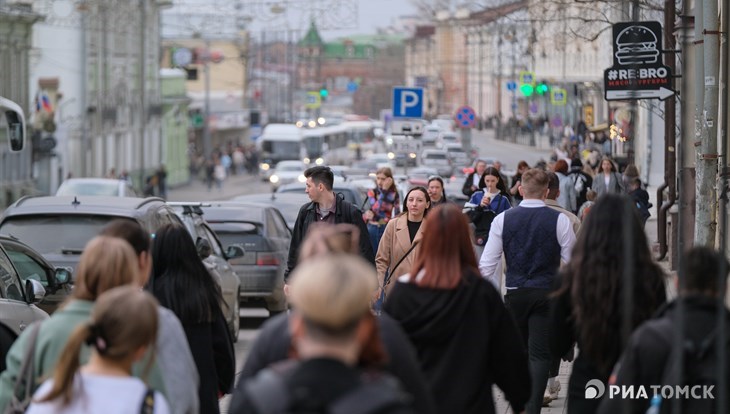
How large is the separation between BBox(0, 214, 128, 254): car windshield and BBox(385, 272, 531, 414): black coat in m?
7.78

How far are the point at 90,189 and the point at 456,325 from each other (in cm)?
2722

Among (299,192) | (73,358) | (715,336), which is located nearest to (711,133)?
(715,336)

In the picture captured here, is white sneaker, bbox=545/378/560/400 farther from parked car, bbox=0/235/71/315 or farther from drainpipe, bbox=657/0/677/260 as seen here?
drainpipe, bbox=657/0/677/260

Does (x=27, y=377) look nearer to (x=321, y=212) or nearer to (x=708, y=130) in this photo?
(x=321, y=212)

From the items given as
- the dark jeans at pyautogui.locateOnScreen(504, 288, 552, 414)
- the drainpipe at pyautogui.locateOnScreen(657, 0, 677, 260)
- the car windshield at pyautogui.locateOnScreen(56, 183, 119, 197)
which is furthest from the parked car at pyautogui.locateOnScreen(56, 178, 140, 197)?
the dark jeans at pyautogui.locateOnScreen(504, 288, 552, 414)

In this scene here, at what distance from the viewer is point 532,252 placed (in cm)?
903

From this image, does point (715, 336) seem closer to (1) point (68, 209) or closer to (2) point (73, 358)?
(2) point (73, 358)

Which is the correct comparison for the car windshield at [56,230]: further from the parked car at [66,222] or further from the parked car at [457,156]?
the parked car at [457,156]

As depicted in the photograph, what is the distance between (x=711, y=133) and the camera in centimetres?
1293

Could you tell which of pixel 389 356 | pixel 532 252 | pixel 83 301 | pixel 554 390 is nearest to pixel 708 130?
pixel 554 390

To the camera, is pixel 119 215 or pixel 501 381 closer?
pixel 501 381

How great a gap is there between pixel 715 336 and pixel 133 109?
2569 inches

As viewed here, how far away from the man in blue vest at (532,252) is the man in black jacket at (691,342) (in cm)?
357

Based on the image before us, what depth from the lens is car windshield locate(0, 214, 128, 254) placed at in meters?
13.6
